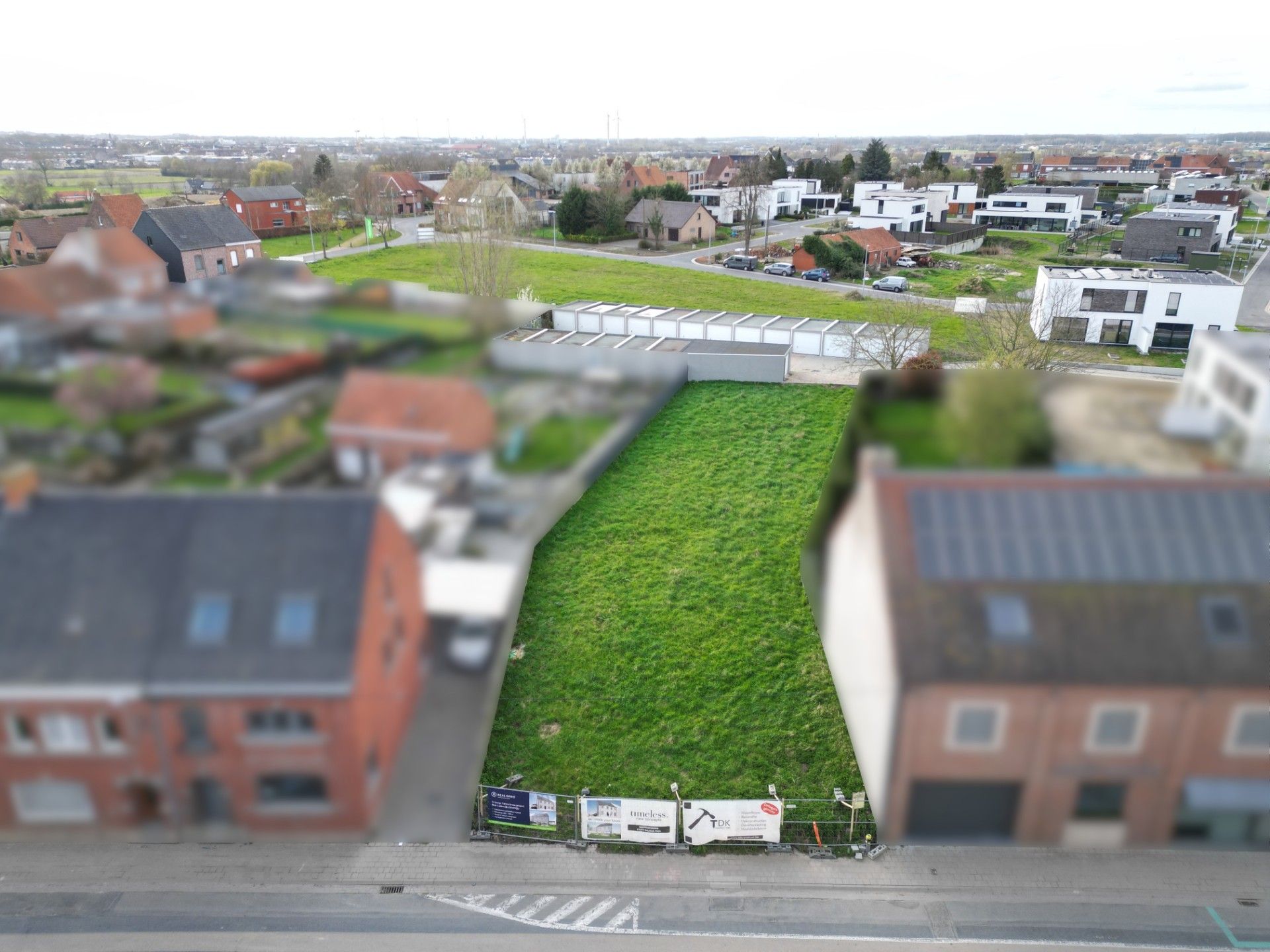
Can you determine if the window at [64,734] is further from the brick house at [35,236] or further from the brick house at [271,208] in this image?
the brick house at [271,208]

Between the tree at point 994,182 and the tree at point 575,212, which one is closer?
the tree at point 575,212

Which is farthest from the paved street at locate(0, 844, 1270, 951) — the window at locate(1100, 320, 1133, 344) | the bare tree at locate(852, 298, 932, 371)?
the window at locate(1100, 320, 1133, 344)

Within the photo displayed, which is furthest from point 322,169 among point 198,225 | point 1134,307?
point 1134,307

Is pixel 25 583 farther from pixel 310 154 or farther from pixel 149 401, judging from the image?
pixel 310 154

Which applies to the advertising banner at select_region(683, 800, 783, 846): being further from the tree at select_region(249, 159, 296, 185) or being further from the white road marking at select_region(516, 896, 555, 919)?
the tree at select_region(249, 159, 296, 185)

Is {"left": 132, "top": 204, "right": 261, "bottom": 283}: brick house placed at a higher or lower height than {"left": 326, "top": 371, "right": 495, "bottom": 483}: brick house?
lower

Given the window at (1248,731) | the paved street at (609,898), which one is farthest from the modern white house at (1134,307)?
the window at (1248,731)
